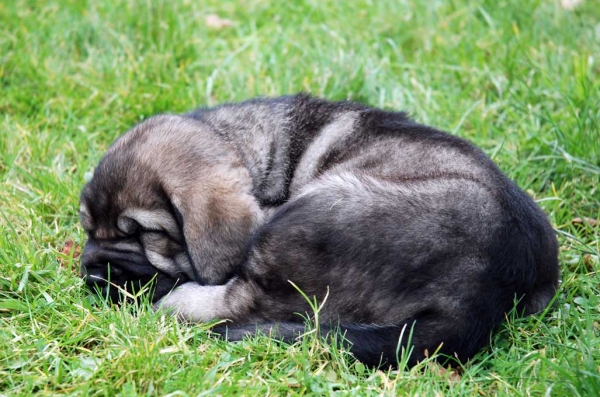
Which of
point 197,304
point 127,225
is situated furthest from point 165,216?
point 197,304

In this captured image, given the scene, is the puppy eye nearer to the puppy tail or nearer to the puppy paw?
the puppy paw

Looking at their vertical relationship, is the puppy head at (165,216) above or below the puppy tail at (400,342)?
above

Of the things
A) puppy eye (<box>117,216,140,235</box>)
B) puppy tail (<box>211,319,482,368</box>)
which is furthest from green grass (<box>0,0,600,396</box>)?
puppy eye (<box>117,216,140,235</box>)

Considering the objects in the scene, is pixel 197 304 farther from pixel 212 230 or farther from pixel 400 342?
pixel 400 342

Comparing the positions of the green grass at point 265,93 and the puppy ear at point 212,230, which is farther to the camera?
the puppy ear at point 212,230

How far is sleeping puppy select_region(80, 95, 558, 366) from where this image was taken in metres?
3.60

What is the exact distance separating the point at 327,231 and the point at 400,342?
2.20 ft

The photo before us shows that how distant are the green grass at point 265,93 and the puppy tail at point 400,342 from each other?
0.08 meters

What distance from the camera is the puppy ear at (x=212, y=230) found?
404 centimetres

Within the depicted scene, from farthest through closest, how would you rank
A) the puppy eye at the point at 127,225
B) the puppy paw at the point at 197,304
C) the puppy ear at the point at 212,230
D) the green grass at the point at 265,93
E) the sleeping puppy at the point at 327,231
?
the puppy eye at the point at 127,225 < the puppy ear at the point at 212,230 < the puppy paw at the point at 197,304 < the sleeping puppy at the point at 327,231 < the green grass at the point at 265,93

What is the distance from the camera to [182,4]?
7.37 meters

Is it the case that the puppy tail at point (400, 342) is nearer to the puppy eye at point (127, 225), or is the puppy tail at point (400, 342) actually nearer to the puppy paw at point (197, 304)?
the puppy paw at point (197, 304)

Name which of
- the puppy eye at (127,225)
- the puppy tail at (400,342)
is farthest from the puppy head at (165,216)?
the puppy tail at (400,342)

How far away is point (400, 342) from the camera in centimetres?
350
